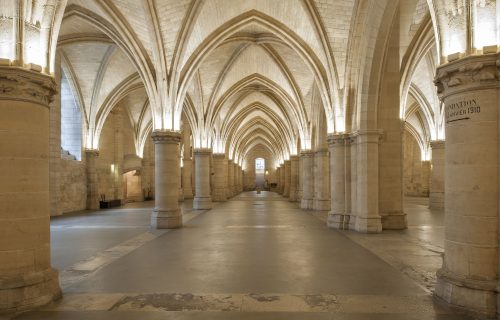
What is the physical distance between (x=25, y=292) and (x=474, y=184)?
6.57m

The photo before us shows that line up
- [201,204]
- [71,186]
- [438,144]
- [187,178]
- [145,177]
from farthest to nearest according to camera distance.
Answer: [187,178], [145,177], [201,204], [438,144], [71,186]

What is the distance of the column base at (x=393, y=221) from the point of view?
43.5 ft

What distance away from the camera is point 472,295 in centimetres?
531

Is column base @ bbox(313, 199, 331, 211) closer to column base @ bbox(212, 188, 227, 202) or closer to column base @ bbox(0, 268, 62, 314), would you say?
column base @ bbox(212, 188, 227, 202)

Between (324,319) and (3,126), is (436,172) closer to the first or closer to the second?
(324,319)

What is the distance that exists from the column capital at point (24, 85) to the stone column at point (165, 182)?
28.1 ft

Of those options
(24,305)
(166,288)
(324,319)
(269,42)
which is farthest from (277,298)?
(269,42)

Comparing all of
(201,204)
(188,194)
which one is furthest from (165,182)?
(188,194)

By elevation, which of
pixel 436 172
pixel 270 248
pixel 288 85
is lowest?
pixel 270 248

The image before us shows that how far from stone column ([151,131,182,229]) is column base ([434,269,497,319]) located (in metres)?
10.8

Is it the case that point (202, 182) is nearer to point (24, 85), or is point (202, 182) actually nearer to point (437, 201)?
point (437, 201)

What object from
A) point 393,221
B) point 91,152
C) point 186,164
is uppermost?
point 91,152

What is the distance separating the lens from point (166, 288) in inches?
258

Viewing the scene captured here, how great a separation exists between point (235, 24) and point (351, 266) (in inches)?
466
